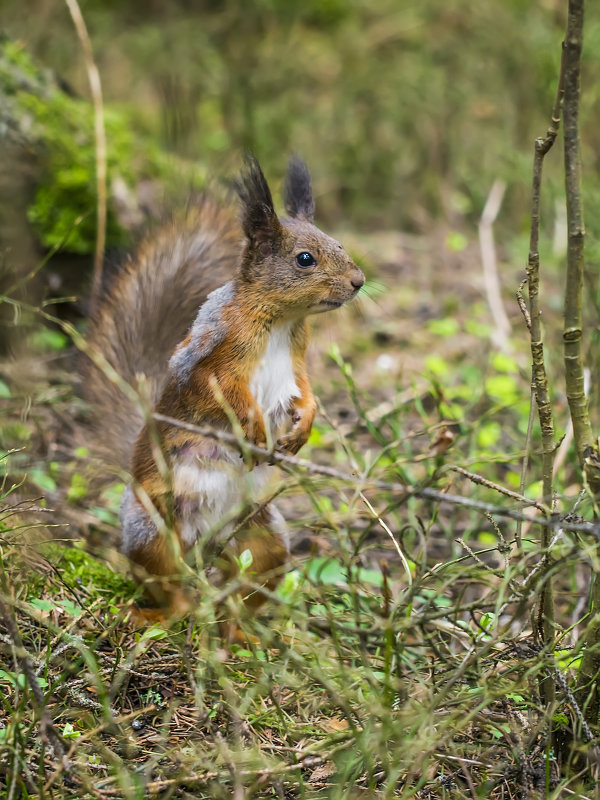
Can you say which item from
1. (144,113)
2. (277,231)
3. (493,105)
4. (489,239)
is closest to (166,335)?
(277,231)

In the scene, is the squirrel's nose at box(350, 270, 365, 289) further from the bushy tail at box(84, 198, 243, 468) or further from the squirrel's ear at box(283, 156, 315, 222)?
the bushy tail at box(84, 198, 243, 468)

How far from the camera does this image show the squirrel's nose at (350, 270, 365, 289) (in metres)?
2.80

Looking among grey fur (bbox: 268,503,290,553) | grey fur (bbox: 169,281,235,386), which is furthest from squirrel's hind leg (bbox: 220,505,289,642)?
grey fur (bbox: 169,281,235,386)

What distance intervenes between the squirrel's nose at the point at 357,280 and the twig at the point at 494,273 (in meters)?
2.15

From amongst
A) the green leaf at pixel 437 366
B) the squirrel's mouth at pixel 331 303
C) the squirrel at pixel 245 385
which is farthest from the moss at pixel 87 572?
the green leaf at pixel 437 366

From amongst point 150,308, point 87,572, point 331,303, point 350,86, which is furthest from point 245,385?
point 350,86

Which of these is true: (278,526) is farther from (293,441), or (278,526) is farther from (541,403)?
(541,403)

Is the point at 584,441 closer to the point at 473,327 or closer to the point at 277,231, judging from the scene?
the point at 277,231

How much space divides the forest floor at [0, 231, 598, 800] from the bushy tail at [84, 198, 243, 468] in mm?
315

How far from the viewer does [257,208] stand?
2793 mm

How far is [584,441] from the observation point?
1870 mm

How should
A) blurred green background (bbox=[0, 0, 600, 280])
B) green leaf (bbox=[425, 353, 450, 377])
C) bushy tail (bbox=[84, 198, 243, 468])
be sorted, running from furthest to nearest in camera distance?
blurred green background (bbox=[0, 0, 600, 280])
green leaf (bbox=[425, 353, 450, 377])
bushy tail (bbox=[84, 198, 243, 468])

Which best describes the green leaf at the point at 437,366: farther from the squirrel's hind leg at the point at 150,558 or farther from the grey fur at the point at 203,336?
the squirrel's hind leg at the point at 150,558

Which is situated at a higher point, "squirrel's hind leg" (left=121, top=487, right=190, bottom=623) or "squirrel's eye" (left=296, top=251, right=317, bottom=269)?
"squirrel's eye" (left=296, top=251, right=317, bottom=269)
